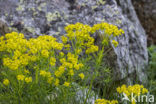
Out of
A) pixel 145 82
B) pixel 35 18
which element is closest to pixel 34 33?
pixel 35 18

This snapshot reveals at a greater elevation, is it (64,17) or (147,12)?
(147,12)

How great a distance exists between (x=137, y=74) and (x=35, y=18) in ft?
6.33

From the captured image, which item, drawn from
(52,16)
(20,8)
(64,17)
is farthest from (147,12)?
(20,8)

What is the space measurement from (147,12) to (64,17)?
3.29 m

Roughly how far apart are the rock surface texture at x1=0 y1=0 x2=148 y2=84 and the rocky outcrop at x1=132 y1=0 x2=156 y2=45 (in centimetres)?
240

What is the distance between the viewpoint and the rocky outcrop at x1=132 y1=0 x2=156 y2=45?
6418mm

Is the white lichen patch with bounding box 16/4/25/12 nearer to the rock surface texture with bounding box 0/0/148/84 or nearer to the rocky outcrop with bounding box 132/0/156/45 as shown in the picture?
the rock surface texture with bounding box 0/0/148/84

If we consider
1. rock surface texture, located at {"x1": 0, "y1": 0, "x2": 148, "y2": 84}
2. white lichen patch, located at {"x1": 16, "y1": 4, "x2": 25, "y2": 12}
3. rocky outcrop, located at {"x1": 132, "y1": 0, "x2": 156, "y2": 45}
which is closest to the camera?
rock surface texture, located at {"x1": 0, "y1": 0, "x2": 148, "y2": 84}

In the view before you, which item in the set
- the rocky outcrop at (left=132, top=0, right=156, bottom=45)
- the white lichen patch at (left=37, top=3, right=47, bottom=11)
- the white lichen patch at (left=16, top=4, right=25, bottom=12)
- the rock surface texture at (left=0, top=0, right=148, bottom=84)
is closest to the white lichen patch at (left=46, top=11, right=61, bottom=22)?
the rock surface texture at (left=0, top=0, right=148, bottom=84)

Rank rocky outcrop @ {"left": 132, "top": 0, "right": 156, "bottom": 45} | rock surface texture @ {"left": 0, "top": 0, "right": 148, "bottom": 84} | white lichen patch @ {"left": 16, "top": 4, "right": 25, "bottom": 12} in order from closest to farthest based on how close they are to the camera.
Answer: rock surface texture @ {"left": 0, "top": 0, "right": 148, "bottom": 84} < white lichen patch @ {"left": 16, "top": 4, "right": 25, "bottom": 12} < rocky outcrop @ {"left": 132, "top": 0, "right": 156, "bottom": 45}

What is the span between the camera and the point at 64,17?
3.97 metres

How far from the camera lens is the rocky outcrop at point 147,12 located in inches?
253

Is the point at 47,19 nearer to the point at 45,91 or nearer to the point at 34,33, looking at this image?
the point at 34,33

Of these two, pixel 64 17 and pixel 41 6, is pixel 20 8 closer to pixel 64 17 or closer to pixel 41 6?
pixel 41 6
